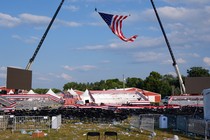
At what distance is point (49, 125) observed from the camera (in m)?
20.9

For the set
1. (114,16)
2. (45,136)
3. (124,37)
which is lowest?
(45,136)

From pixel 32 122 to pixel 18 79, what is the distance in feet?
51.8

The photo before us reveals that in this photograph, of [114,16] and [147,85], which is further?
[147,85]

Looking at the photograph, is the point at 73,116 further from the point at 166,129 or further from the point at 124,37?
the point at 124,37

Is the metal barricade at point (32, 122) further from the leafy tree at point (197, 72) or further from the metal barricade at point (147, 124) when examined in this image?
the leafy tree at point (197, 72)

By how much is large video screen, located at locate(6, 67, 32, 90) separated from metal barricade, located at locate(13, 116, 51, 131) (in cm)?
1445

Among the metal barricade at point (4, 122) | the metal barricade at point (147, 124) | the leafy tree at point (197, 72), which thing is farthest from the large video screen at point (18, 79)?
the leafy tree at point (197, 72)

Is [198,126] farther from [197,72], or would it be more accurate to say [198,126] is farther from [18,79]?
[197,72]

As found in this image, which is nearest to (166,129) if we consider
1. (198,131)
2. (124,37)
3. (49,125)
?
(198,131)

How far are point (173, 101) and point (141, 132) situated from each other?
36323 millimetres

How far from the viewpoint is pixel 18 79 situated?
123ft

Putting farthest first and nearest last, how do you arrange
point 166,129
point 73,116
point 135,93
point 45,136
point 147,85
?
1. point 147,85
2. point 135,93
3. point 73,116
4. point 166,129
5. point 45,136

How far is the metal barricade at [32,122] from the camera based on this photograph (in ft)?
70.5

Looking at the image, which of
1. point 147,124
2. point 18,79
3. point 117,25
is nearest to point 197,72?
point 117,25
